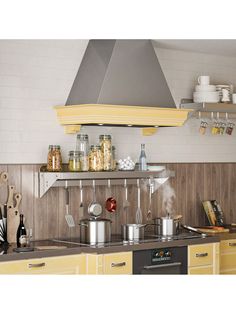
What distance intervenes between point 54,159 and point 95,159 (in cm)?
36

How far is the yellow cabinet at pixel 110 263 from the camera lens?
4.29 meters

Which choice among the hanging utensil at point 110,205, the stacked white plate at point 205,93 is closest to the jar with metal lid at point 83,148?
the hanging utensil at point 110,205

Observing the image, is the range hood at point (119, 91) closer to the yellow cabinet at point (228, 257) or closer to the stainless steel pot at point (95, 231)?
the stainless steel pot at point (95, 231)

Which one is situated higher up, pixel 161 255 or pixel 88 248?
pixel 88 248

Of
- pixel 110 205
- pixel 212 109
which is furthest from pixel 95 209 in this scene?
pixel 212 109

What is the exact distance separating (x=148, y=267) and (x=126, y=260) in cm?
22

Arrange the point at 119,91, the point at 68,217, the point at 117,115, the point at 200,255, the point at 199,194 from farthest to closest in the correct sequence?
the point at 199,194 < the point at 200,255 < the point at 68,217 < the point at 119,91 < the point at 117,115

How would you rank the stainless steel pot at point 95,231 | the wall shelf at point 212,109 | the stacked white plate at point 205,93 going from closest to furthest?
1. the stainless steel pot at point 95,231
2. the wall shelf at point 212,109
3. the stacked white plate at point 205,93

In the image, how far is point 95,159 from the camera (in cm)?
483

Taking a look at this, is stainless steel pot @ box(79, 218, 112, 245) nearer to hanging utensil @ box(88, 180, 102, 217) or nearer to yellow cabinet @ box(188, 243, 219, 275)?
hanging utensil @ box(88, 180, 102, 217)

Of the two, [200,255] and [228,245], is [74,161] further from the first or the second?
[228,245]

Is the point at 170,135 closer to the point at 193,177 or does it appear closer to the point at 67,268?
the point at 193,177

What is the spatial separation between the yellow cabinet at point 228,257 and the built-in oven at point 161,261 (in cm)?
55
